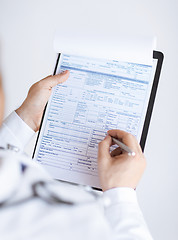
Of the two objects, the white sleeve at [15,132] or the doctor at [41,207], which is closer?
the doctor at [41,207]

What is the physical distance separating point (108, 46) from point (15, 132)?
26 centimetres

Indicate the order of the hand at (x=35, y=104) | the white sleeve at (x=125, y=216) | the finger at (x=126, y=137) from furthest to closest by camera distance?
the hand at (x=35, y=104) → the finger at (x=126, y=137) → the white sleeve at (x=125, y=216)

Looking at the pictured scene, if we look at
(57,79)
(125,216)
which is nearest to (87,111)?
(57,79)

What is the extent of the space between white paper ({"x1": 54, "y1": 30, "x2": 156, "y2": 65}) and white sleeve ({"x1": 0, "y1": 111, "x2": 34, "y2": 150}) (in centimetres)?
18

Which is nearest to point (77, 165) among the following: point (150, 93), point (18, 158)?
point (150, 93)

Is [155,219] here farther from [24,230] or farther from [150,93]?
[24,230]

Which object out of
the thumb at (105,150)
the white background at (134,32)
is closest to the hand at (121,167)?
the thumb at (105,150)

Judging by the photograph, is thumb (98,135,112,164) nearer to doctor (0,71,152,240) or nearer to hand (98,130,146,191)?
hand (98,130,146,191)

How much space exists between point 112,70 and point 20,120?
9.0 inches

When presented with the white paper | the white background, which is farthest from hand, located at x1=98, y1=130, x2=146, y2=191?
the white background

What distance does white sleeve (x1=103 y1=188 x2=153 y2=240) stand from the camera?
0.40 m

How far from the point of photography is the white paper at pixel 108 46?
0.55 meters

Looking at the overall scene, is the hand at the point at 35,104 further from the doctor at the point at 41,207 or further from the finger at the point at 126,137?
the doctor at the point at 41,207

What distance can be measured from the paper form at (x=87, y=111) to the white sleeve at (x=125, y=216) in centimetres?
12
